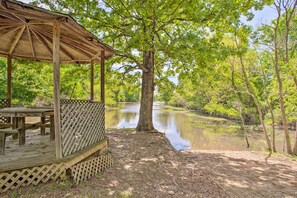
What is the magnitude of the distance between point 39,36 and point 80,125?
317 centimetres

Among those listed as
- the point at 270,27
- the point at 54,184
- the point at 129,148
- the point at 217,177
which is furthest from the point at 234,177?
the point at 270,27

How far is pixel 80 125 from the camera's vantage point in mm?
4387

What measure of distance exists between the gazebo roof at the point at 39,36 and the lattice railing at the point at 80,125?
148 centimetres

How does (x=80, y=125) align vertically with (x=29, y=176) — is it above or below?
above

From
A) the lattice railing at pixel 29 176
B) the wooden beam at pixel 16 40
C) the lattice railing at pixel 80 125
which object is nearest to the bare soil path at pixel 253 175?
the lattice railing at pixel 80 125

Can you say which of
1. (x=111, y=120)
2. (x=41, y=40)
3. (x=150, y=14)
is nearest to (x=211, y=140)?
(x=111, y=120)

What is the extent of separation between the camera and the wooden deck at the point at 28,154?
3.71 m

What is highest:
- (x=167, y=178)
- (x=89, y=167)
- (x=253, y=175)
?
(x=89, y=167)

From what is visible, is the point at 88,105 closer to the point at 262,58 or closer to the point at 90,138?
the point at 90,138

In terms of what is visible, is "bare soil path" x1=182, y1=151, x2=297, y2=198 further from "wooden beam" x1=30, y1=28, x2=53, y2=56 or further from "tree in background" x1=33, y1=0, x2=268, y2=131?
"wooden beam" x1=30, y1=28, x2=53, y2=56

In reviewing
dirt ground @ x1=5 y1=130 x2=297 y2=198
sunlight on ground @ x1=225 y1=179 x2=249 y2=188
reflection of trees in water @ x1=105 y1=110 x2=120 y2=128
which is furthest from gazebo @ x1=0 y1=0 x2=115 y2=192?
reflection of trees in water @ x1=105 y1=110 x2=120 y2=128

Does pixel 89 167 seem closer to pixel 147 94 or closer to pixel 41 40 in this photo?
pixel 41 40

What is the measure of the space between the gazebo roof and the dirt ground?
2.95 m

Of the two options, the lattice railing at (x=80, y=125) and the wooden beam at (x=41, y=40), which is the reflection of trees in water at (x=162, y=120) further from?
the lattice railing at (x=80, y=125)
